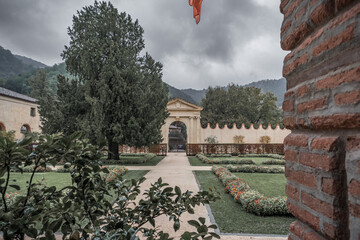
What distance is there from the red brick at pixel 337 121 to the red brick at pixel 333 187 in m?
0.22

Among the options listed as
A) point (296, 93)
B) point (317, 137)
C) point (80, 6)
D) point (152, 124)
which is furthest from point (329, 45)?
point (80, 6)

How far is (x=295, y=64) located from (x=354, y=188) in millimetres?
686

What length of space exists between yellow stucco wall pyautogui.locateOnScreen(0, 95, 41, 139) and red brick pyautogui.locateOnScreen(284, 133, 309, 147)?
97.6 feet

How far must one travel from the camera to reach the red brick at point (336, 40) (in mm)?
786

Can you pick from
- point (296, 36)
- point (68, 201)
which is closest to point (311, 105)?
point (296, 36)

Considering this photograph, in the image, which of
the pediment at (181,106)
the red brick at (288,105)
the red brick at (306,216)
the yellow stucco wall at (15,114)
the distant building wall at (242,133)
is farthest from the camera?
the distant building wall at (242,133)

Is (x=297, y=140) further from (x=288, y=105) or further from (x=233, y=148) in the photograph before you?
(x=233, y=148)

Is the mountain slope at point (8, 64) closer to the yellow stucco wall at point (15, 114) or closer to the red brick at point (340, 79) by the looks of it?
the yellow stucco wall at point (15, 114)

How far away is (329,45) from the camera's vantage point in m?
0.89

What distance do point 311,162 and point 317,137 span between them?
0.12 metres

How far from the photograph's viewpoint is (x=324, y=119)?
92 cm

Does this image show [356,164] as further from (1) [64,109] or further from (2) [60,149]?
(1) [64,109]

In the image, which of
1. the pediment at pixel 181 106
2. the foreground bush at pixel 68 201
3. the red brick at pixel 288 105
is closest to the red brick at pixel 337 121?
the red brick at pixel 288 105

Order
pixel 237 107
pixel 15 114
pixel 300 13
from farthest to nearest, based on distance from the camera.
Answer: pixel 237 107
pixel 15 114
pixel 300 13
